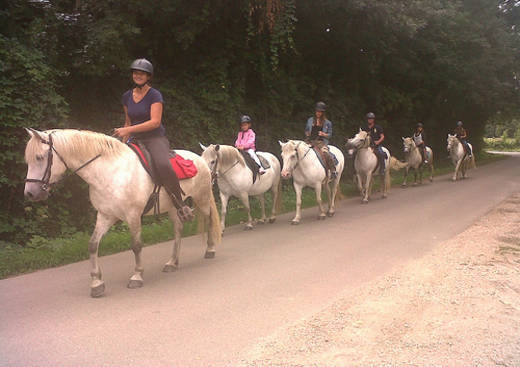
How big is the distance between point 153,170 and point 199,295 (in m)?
1.78

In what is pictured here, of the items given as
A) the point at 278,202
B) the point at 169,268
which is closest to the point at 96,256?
the point at 169,268

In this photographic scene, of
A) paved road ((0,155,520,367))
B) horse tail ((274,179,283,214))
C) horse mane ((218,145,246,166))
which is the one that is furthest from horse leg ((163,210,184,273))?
horse tail ((274,179,283,214))

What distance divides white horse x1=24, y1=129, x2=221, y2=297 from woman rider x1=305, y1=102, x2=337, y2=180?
634 centimetres

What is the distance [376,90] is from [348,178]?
4.98 m

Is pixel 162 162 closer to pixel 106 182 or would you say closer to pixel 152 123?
pixel 152 123

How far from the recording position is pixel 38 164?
5.07 m

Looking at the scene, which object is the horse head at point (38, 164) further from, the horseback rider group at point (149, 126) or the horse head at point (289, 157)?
the horse head at point (289, 157)

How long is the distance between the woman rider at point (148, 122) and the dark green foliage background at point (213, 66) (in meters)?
2.63

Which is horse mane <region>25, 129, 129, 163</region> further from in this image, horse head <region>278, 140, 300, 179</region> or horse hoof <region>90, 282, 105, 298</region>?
horse head <region>278, 140, 300, 179</region>

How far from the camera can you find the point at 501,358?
367cm

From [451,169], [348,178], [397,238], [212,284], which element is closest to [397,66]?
[348,178]

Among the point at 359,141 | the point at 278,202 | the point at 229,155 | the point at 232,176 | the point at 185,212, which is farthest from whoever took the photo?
the point at 359,141

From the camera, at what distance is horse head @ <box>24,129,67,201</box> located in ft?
16.5

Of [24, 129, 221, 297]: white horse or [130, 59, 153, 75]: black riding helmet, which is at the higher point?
[130, 59, 153, 75]: black riding helmet
